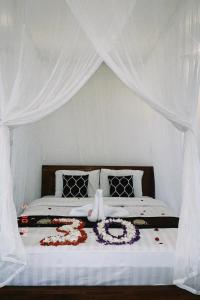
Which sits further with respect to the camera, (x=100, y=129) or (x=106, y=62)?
(x=100, y=129)

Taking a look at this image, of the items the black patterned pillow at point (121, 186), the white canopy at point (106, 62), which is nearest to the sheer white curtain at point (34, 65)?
the white canopy at point (106, 62)

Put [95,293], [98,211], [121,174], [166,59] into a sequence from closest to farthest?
[95,293] → [166,59] → [98,211] → [121,174]

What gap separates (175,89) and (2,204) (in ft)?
4.67

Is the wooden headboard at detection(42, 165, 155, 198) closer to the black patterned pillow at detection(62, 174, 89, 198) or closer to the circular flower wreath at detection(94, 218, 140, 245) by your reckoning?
the black patterned pillow at detection(62, 174, 89, 198)

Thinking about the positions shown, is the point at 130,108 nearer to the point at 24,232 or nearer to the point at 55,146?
the point at 55,146

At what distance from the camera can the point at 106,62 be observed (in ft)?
6.41

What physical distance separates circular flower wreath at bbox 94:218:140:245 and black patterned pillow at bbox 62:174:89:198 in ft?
4.17

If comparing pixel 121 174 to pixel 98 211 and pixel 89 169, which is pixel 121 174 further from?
pixel 98 211

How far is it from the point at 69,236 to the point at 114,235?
357 mm

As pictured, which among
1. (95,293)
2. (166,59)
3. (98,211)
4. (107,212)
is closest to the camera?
(95,293)

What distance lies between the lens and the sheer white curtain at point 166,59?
1896mm

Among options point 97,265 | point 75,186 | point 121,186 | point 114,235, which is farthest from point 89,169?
point 97,265

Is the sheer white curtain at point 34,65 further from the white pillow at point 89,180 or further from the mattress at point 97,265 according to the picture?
the white pillow at point 89,180

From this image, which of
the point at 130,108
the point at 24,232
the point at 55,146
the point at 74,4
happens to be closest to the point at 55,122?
the point at 55,146
